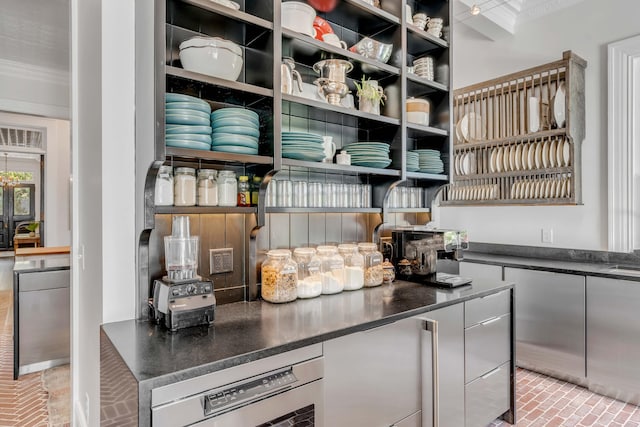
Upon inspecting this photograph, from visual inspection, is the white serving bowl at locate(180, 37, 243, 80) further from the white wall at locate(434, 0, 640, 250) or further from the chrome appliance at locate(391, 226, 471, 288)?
the white wall at locate(434, 0, 640, 250)

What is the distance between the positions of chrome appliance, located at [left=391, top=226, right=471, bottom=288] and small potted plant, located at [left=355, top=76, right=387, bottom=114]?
0.78 meters

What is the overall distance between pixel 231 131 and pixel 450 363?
1517 millimetres

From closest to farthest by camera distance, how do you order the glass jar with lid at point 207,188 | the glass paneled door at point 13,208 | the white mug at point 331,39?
the glass jar with lid at point 207,188
the white mug at point 331,39
the glass paneled door at point 13,208

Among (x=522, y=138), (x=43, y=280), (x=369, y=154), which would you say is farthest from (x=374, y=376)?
(x=43, y=280)

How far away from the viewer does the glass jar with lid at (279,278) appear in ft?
6.02

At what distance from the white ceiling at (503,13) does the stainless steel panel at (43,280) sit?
4.05 m

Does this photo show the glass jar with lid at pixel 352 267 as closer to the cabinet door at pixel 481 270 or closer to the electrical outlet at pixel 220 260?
the electrical outlet at pixel 220 260

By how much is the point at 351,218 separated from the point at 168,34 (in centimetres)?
142

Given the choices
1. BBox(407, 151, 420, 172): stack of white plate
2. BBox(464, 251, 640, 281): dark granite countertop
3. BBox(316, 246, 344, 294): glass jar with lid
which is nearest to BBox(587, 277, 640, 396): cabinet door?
BBox(464, 251, 640, 281): dark granite countertop

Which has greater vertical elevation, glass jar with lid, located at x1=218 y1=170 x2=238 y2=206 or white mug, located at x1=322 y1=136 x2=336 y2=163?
white mug, located at x1=322 y1=136 x2=336 y2=163

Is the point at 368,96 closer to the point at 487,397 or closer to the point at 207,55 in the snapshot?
the point at 207,55

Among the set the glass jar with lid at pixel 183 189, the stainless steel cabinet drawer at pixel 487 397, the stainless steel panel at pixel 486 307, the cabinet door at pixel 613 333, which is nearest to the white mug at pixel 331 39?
the glass jar with lid at pixel 183 189

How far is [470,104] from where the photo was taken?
3.81 m

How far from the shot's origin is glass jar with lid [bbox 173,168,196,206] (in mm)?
1623
